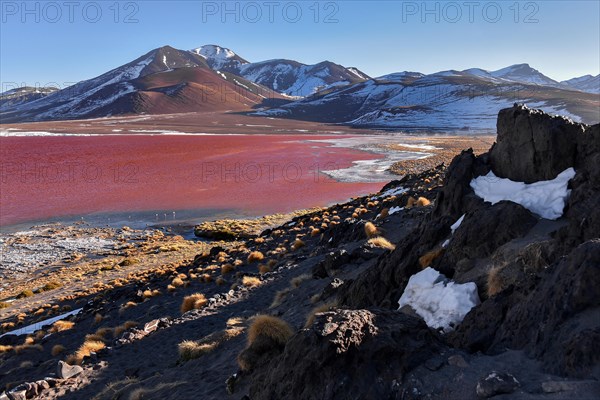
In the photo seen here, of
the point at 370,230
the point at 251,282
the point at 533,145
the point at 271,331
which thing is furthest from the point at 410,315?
the point at 370,230

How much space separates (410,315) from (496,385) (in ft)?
5.55

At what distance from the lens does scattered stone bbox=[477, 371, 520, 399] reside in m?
3.60

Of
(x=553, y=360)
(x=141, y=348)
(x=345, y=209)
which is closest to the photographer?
(x=553, y=360)

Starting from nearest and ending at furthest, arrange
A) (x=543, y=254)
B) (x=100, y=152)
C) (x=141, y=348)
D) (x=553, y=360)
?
1. (x=553, y=360)
2. (x=543, y=254)
3. (x=141, y=348)
4. (x=100, y=152)

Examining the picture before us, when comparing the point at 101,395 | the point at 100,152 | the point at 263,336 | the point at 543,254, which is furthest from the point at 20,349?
the point at 100,152

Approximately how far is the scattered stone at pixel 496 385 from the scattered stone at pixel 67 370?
8.76 metres

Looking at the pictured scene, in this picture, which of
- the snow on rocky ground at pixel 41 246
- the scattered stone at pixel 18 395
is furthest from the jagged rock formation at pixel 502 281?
the snow on rocky ground at pixel 41 246

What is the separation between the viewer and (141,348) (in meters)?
10.6

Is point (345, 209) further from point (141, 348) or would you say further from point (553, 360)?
point (553, 360)

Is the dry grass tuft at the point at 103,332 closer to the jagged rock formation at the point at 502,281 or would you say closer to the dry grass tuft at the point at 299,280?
the dry grass tuft at the point at 299,280

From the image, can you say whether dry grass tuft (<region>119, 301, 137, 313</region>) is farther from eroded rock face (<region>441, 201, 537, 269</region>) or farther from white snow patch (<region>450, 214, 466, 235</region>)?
eroded rock face (<region>441, 201, 537, 269</region>)

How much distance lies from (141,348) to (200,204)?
25.9m

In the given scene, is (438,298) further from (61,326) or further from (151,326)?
(61,326)

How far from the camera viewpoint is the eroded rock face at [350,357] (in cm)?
424
